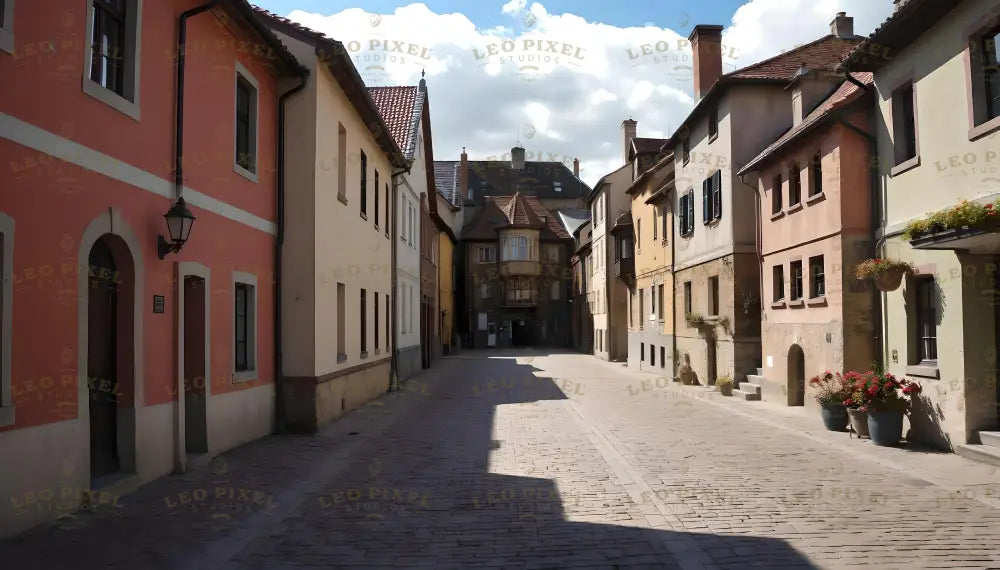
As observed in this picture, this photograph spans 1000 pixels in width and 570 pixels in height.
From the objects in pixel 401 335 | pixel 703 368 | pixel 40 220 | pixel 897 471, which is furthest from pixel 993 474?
pixel 401 335

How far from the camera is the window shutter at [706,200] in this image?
22.8 metres

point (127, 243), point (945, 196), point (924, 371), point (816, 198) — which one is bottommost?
point (924, 371)

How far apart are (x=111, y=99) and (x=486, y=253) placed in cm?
5295

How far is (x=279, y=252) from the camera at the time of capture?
45.5 ft

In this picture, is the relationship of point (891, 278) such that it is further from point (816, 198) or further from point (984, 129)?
point (816, 198)

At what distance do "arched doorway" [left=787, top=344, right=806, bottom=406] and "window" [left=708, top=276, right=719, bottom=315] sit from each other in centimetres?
497

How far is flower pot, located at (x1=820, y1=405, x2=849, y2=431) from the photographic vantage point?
1373cm

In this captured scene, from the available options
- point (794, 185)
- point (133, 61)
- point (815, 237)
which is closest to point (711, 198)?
point (794, 185)

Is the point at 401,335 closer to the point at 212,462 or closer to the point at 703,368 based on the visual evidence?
Result: the point at 703,368

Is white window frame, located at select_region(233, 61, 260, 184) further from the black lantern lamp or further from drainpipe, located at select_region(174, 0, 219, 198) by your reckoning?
the black lantern lamp

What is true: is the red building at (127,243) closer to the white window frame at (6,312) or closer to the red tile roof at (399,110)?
the white window frame at (6,312)

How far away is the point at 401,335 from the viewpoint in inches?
1051

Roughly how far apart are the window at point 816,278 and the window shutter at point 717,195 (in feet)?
18.2

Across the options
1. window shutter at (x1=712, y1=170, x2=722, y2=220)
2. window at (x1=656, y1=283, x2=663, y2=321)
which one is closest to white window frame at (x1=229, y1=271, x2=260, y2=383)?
window shutter at (x1=712, y1=170, x2=722, y2=220)
